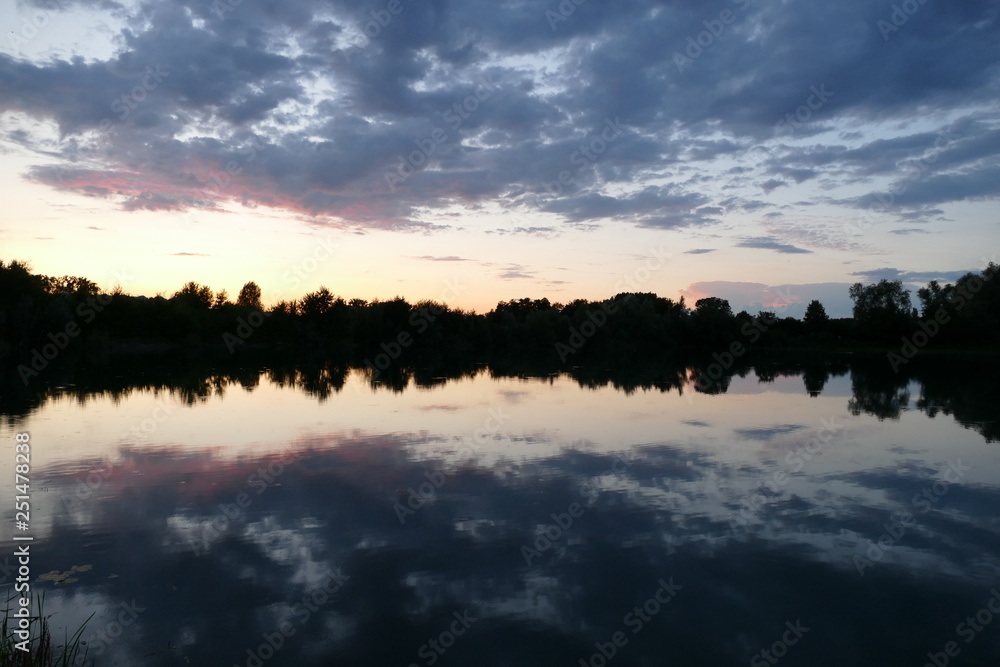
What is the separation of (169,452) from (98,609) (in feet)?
27.1

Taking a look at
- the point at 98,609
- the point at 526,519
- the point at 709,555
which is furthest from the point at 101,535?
the point at 709,555

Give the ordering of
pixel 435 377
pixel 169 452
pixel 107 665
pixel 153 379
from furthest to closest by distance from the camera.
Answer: pixel 435 377, pixel 153 379, pixel 169 452, pixel 107 665

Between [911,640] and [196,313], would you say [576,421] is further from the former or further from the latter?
[196,313]

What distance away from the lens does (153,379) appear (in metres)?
31.8
